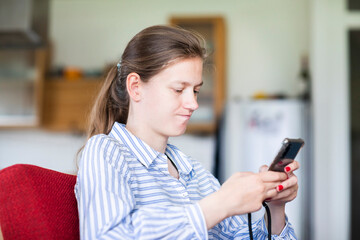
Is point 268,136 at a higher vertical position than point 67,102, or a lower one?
lower

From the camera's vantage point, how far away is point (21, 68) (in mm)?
4320

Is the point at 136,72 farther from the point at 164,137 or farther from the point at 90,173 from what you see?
the point at 90,173

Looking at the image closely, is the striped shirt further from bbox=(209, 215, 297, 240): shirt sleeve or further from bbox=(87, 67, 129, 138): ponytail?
bbox=(87, 67, 129, 138): ponytail

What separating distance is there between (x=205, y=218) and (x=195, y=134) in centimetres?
352

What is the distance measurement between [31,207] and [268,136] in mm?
2899

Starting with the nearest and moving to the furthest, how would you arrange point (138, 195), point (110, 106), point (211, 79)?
point (138, 195) → point (110, 106) → point (211, 79)

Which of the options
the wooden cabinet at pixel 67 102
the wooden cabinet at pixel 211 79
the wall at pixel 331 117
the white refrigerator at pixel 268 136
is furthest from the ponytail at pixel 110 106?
the wooden cabinet at pixel 67 102

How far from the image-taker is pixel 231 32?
433 centimetres

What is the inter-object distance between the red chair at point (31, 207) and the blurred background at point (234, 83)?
2730 mm

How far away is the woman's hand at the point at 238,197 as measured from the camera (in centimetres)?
85

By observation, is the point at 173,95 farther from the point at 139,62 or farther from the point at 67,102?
the point at 67,102

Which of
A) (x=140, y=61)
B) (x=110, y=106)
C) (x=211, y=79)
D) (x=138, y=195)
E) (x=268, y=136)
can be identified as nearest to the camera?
(x=138, y=195)

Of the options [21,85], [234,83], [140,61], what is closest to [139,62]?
[140,61]

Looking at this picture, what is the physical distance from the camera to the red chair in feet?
2.76
